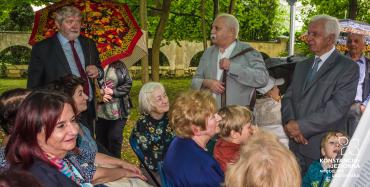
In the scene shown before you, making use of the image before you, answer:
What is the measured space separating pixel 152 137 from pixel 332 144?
1624mm

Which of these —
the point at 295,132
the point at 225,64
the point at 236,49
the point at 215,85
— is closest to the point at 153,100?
the point at 215,85

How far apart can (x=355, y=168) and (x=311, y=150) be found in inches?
106

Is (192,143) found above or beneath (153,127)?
above

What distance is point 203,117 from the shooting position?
3.52 metres

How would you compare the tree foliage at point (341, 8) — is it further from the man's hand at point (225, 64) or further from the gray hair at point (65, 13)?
the gray hair at point (65, 13)

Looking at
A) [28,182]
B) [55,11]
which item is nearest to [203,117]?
[28,182]

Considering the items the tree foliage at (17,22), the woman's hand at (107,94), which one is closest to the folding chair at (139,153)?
the woman's hand at (107,94)

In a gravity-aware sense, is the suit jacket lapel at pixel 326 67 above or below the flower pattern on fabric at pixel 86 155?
above

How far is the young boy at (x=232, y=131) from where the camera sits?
3.79 metres

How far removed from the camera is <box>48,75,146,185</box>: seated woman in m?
3.34

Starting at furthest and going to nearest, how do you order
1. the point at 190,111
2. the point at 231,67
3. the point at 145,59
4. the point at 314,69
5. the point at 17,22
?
the point at 17,22
the point at 145,59
the point at 231,67
the point at 314,69
the point at 190,111

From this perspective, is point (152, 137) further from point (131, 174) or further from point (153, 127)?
point (131, 174)

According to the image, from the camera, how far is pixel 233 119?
3.83m

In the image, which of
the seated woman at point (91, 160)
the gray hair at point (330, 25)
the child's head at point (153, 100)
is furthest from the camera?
the child's head at point (153, 100)
